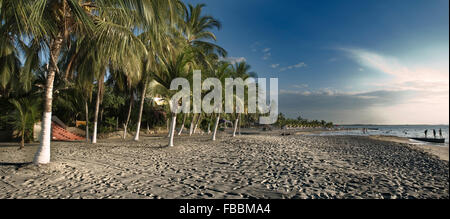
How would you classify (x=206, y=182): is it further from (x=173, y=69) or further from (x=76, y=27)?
(x=173, y=69)

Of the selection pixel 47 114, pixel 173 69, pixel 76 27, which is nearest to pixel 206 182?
pixel 47 114

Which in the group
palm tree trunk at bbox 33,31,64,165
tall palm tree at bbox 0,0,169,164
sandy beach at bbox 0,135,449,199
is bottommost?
sandy beach at bbox 0,135,449,199

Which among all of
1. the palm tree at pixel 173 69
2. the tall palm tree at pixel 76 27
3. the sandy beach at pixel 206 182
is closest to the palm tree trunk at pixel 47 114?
the tall palm tree at pixel 76 27

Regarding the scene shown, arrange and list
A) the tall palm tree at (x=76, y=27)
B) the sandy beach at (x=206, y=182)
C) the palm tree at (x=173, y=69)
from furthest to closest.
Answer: the palm tree at (x=173, y=69)
the tall palm tree at (x=76, y=27)
the sandy beach at (x=206, y=182)

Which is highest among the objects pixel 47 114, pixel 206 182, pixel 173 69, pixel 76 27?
pixel 76 27

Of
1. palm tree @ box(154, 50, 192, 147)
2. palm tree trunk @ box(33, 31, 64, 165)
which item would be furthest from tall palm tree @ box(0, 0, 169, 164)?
palm tree @ box(154, 50, 192, 147)

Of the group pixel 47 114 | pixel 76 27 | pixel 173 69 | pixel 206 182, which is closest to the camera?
pixel 206 182

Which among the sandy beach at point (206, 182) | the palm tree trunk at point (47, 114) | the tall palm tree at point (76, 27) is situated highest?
the tall palm tree at point (76, 27)

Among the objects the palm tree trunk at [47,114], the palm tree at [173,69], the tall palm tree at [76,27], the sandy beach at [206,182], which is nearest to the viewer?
the sandy beach at [206,182]

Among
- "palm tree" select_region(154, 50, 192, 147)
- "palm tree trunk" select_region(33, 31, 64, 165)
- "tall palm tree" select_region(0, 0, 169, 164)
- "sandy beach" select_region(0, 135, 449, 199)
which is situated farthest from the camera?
"palm tree" select_region(154, 50, 192, 147)

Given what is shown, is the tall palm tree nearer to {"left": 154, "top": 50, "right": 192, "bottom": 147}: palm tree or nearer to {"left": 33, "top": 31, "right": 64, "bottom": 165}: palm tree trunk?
{"left": 33, "top": 31, "right": 64, "bottom": 165}: palm tree trunk

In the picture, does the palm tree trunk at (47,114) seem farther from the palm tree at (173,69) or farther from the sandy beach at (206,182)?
the palm tree at (173,69)

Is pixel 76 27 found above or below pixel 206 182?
above
